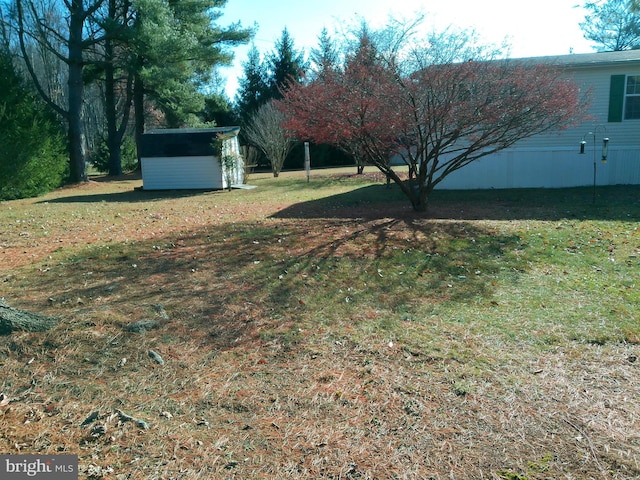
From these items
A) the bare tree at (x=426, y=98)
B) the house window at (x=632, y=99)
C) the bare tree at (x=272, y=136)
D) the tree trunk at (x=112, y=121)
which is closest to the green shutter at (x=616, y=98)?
the house window at (x=632, y=99)

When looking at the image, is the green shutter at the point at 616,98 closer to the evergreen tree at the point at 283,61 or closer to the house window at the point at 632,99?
the house window at the point at 632,99

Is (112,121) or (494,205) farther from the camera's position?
(112,121)

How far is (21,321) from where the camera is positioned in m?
3.97

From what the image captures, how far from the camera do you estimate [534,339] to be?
423cm

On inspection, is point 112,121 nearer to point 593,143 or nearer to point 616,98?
point 593,143

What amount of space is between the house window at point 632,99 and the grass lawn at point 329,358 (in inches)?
341

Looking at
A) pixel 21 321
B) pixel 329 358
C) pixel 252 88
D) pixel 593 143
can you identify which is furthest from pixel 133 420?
pixel 252 88

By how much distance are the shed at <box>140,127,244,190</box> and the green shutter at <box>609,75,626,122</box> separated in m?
14.1

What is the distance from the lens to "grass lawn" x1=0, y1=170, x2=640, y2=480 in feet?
8.94

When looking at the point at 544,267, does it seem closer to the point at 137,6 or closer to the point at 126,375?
the point at 126,375

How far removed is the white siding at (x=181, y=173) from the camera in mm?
21484

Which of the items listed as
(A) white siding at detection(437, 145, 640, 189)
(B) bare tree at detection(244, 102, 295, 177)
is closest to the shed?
(B) bare tree at detection(244, 102, 295, 177)

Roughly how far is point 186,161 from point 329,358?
19.2m

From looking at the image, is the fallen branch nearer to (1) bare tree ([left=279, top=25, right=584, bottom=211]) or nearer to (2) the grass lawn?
(2) the grass lawn
